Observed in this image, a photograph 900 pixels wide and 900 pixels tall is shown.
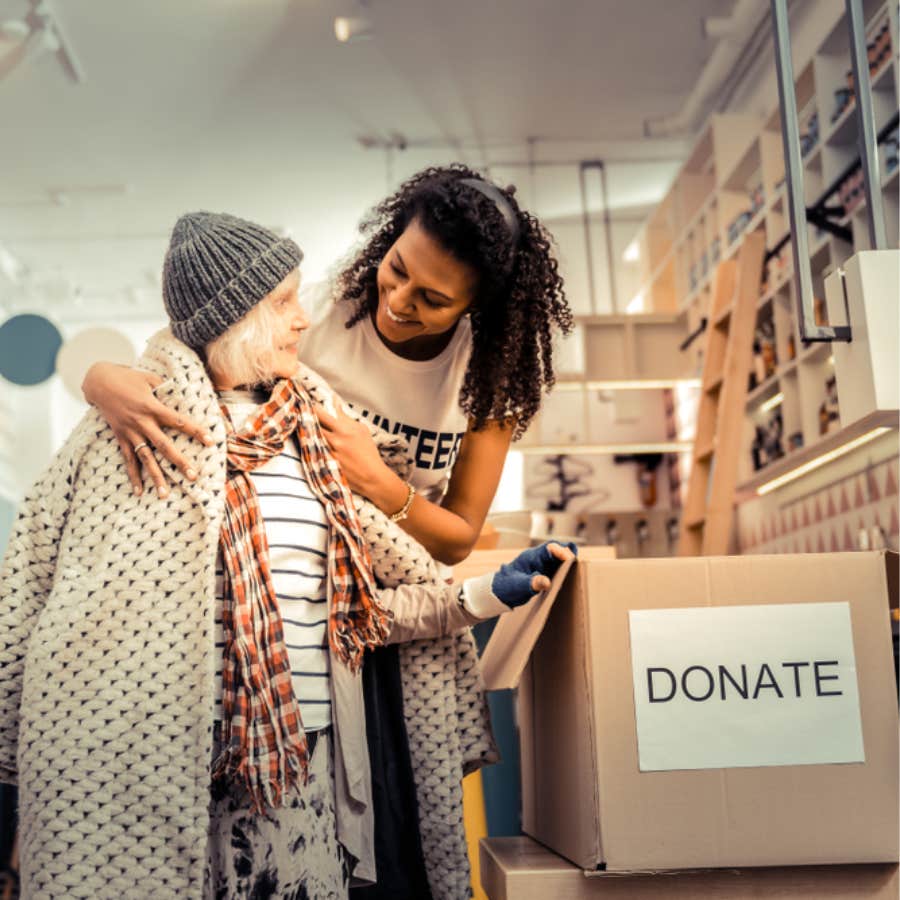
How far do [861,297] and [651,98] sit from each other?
4936 millimetres

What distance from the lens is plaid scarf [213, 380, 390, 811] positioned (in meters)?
1.23

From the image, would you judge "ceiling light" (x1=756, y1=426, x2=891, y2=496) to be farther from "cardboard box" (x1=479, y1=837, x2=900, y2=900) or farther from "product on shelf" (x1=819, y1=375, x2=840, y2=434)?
"cardboard box" (x1=479, y1=837, x2=900, y2=900)

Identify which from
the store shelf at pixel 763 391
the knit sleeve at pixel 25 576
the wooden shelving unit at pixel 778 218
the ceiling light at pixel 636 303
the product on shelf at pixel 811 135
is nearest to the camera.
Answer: the knit sleeve at pixel 25 576

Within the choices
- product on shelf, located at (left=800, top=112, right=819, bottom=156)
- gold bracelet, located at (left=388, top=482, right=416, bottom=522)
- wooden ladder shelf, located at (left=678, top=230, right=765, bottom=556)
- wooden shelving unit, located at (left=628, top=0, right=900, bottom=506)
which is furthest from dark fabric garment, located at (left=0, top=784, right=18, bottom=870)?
product on shelf, located at (left=800, top=112, right=819, bottom=156)

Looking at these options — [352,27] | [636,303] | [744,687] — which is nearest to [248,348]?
[744,687]

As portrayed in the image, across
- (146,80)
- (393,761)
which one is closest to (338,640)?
(393,761)

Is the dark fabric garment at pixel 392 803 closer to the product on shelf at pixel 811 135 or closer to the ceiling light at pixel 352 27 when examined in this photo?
the product on shelf at pixel 811 135

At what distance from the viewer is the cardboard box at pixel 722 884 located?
47.8 inches

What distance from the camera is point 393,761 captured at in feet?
4.69

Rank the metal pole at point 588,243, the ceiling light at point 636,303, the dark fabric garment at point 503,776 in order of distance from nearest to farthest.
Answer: the dark fabric garment at point 503,776 < the ceiling light at point 636,303 < the metal pole at point 588,243

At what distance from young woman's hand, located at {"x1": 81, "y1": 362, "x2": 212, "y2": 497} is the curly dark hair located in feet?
1.39

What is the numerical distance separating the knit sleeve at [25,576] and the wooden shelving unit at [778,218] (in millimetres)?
2132

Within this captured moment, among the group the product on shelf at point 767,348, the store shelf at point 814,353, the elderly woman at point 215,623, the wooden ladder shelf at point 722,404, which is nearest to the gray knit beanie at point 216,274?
the elderly woman at point 215,623

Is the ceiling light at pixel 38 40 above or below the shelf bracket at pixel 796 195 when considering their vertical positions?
above
